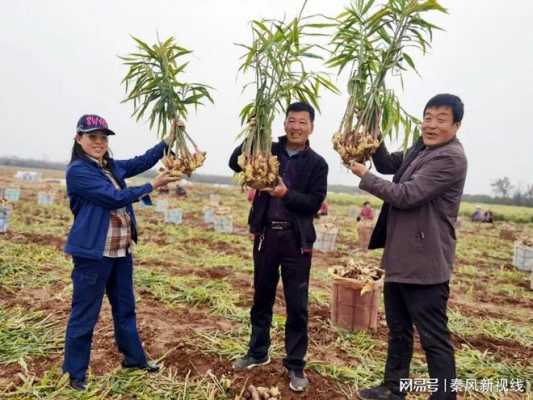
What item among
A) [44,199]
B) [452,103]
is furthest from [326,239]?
[44,199]

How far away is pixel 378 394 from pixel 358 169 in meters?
1.92

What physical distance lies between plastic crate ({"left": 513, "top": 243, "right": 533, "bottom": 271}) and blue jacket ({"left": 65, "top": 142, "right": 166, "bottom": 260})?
10.7 meters

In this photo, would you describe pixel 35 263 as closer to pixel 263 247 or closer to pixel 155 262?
pixel 155 262

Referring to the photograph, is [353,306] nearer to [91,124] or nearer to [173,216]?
[91,124]

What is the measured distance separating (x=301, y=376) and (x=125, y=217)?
6.76 feet

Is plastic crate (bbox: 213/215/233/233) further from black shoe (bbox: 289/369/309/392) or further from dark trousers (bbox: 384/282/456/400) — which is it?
dark trousers (bbox: 384/282/456/400)

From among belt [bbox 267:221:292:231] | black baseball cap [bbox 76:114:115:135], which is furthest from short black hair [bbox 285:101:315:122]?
black baseball cap [bbox 76:114:115:135]

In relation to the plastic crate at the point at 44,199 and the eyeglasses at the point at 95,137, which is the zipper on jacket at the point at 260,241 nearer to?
the eyeglasses at the point at 95,137

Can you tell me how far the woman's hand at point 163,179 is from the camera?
10.0 feet

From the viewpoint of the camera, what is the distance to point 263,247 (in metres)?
3.27

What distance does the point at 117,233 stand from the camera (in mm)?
3062

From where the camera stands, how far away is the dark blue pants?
2949 mm

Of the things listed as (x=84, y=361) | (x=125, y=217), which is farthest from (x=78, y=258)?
(x=84, y=361)

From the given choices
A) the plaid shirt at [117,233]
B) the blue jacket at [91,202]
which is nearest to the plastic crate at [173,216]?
the plaid shirt at [117,233]
